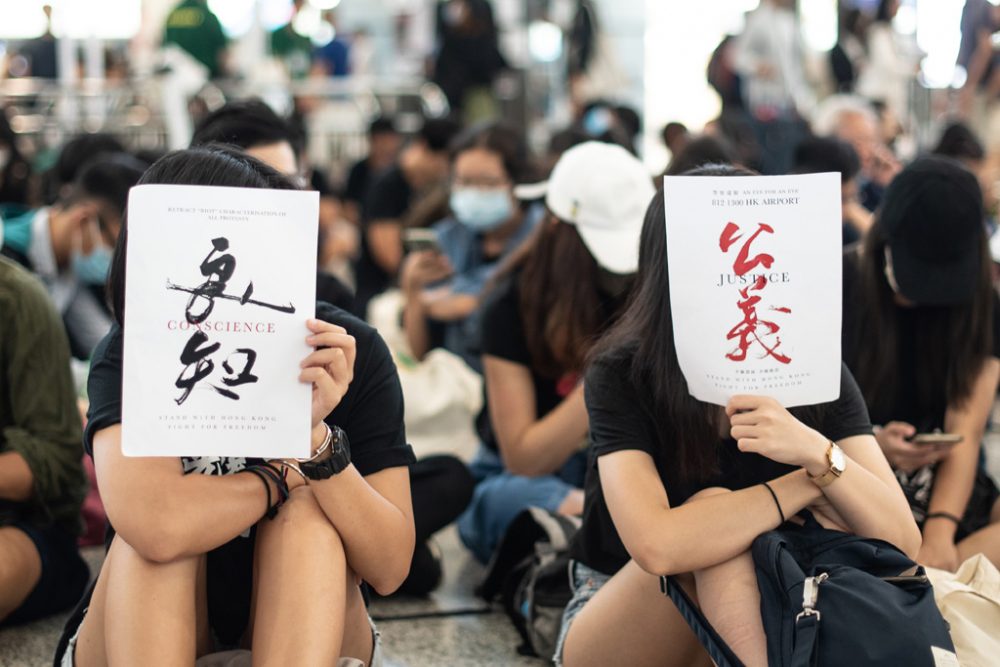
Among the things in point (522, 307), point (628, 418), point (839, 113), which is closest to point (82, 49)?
point (839, 113)

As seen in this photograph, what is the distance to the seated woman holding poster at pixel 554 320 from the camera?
325 cm

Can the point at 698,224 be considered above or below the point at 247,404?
above

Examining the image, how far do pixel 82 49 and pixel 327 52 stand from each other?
8.31 feet

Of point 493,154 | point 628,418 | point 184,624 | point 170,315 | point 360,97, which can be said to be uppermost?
point 360,97

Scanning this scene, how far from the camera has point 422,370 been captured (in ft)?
14.8

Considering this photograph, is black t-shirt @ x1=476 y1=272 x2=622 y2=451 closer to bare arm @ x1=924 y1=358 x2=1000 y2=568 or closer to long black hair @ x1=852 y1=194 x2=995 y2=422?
long black hair @ x1=852 y1=194 x2=995 y2=422

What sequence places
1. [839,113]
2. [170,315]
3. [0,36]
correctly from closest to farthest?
[170,315] < [839,113] < [0,36]

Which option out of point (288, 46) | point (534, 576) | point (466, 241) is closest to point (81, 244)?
point (466, 241)

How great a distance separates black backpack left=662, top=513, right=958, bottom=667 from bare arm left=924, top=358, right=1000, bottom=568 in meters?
0.96

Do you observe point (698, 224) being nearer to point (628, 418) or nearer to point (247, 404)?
point (628, 418)

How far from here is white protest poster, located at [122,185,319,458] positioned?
2.02m

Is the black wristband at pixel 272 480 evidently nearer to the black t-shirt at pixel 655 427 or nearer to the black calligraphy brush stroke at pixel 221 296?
the black calligraphy brush stroke at pixel 221 296

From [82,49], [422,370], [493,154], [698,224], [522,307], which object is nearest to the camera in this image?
[698,224]

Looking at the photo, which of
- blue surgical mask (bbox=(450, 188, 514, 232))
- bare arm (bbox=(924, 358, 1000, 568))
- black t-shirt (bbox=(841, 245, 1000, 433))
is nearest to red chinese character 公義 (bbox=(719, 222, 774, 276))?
black t-shirt (bbox=(841, 245, 1000, 433))
